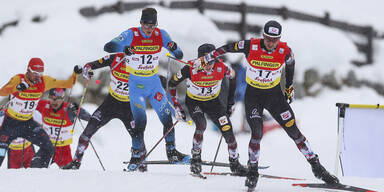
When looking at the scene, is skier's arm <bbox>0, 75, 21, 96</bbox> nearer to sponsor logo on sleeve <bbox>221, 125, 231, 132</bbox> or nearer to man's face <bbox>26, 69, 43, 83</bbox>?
man's face <bbox>26, 69, 43, 83</bbox>

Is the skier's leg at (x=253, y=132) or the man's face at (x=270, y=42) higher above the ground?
the man's face at (x=270, y=42)

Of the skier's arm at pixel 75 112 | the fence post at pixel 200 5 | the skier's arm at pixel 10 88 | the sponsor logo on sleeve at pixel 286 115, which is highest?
the fence post at pixel 200 5

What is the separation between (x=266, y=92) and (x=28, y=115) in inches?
163

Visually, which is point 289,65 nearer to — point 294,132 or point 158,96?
point 294,132

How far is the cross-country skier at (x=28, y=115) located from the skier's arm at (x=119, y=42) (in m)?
1.01

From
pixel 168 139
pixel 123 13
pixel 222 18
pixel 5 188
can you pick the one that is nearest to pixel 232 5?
pixel 222 18

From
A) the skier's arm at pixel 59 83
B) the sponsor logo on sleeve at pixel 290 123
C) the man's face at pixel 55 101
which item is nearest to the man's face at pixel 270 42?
the sponsor logo on sleeve at pixel 290 123

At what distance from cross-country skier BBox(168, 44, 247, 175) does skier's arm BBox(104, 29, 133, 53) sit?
995 millimetres

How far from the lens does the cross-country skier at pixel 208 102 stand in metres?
8.43

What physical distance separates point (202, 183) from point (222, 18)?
10.4 metres

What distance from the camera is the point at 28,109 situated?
9.28 metres

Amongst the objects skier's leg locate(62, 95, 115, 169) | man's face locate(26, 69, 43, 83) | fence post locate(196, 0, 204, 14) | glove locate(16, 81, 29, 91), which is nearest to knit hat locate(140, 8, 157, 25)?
skier's leg locate(62, 95, 115, 169)

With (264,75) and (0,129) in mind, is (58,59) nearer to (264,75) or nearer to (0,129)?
(0,129)

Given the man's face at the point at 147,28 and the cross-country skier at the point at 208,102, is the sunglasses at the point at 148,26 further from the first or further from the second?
the cross-country skier at the point at 208,102
